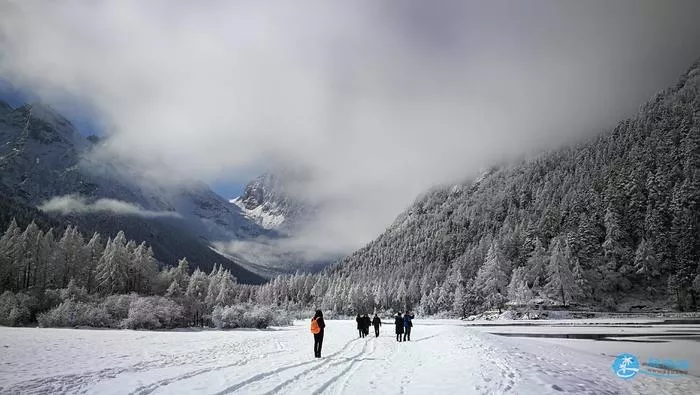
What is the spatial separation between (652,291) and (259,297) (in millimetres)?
130345

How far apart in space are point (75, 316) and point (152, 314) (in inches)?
349

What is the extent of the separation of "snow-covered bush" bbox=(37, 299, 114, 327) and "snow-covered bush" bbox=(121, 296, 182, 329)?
3.09 metres

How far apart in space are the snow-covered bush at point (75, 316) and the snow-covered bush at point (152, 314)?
3090mm

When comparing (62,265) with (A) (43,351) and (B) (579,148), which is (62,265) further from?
(B) (579,148)

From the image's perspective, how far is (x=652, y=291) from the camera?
248 ft

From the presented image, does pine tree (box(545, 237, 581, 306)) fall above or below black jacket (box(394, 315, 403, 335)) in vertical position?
above

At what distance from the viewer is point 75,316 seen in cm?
4909

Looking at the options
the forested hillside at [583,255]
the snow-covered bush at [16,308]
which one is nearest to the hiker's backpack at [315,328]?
the forested hillside at [583,255]

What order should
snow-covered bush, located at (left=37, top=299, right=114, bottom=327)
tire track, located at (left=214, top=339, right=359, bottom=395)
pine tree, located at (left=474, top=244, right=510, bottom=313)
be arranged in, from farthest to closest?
pine tree, located at (left=474, top=244, right=510, bottom=313), snow-covered bush, located at (left=37, top=299, right=114, bottom=327), tire track, located at (left=214, top=339, right=359, bottom=395)

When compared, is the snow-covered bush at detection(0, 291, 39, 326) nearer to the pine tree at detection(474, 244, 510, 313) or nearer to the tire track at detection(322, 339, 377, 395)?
the tire track at detection(322, 339, 377, 395)

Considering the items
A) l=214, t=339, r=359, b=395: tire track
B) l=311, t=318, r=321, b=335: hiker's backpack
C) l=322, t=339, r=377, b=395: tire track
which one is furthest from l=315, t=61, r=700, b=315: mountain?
l=214, t=339, r=359, b=395: tire track

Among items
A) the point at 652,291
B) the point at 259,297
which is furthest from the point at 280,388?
the point at 259,297

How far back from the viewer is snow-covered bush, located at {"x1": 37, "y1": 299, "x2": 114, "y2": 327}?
47.9m

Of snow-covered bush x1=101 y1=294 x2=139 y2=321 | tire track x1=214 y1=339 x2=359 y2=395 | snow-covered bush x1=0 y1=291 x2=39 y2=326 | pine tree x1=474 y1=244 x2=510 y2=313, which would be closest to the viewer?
tire track x1=214 y1=339 x2=359 y2=395
